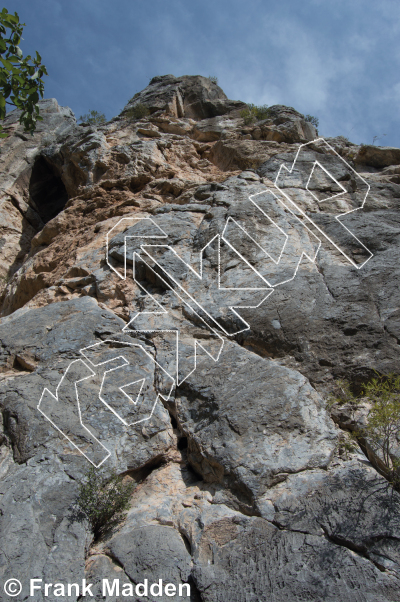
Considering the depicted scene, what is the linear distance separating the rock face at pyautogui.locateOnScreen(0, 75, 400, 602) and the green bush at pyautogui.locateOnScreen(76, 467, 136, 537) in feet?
0.30

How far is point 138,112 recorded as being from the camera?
10109mm

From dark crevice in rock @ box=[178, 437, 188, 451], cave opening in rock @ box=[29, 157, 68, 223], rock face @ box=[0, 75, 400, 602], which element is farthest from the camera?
cave opening in rock @ box=[29, 157, 68, 223]

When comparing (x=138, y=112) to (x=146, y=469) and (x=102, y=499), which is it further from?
(x=102, y=499)

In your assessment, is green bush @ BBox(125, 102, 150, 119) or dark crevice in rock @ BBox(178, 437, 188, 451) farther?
green bush @ BBox(125, 102, 150, 119)

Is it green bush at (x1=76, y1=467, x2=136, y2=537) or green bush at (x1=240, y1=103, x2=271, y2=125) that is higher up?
green bush at (x1=240, y1=103, x2=271, y2=125)

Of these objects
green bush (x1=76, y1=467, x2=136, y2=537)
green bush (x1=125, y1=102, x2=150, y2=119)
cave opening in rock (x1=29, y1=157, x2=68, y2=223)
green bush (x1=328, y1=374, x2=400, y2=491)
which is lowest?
green bush (x1=76, y1=467, x2=136, y2=537)

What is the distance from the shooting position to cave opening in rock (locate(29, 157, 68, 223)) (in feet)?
35.4

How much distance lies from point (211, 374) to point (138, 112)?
26.9 ft

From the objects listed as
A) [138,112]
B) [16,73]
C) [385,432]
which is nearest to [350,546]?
[385,432]

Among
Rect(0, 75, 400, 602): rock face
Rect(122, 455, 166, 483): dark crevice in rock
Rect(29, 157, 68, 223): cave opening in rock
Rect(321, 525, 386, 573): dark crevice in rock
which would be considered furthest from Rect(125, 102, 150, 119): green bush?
Rect(321, 525, 386, 573): dark crevice in rock

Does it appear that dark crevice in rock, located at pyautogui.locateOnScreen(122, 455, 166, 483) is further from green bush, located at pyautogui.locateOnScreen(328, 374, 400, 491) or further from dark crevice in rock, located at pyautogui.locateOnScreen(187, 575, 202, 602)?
green bush, located at pyautogui.locateOnScreen(328, 374, 400, 491)

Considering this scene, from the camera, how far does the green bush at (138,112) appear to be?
10109 millimetres

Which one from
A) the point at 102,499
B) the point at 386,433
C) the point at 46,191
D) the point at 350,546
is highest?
the point at 46,191

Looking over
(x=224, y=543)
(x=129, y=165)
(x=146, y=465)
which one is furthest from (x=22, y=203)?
(x=224, y=543)
